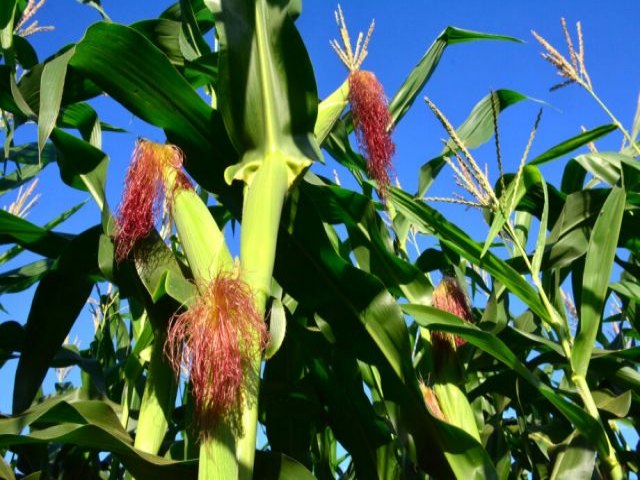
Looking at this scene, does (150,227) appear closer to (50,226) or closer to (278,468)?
(278,468)

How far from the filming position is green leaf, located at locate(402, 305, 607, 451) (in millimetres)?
1616

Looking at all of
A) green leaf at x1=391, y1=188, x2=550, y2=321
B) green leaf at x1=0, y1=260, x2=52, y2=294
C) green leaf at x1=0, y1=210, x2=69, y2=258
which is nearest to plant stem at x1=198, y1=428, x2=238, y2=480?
green leaf at x1=391, y1=188, x2=550, y2=321

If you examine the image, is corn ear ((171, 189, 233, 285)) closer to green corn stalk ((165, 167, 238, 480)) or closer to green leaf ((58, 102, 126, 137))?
green corn stalk ((165, 167, 238, 480))

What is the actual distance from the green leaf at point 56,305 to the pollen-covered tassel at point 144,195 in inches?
9.9

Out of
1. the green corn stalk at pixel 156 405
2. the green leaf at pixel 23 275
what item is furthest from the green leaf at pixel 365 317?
the green leaf at pixel 23 275

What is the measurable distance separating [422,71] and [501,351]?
3.16 ft

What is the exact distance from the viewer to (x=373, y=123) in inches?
75.5

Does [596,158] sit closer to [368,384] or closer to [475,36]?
[475,36]

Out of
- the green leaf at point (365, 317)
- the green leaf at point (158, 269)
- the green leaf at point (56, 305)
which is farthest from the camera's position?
the green leaf at point (56, 305)

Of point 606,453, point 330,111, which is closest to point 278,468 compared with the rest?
point 606,453

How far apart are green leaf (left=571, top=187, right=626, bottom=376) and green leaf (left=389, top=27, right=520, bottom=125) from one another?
702mm

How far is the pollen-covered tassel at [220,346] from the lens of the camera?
3.98 feet

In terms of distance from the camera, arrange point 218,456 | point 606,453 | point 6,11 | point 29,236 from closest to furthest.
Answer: point 218,456, point 606,453, point 6,11, point 29,236

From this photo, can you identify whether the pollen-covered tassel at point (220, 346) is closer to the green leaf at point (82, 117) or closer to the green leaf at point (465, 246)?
the green leaf at point (465, 246)
